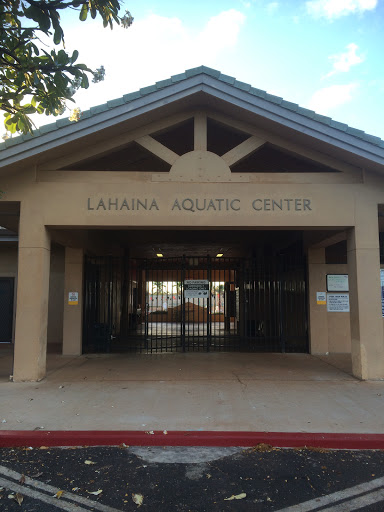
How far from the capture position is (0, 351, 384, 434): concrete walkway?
5098 mm

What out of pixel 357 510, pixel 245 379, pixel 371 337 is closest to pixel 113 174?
Result: pixel 245 379

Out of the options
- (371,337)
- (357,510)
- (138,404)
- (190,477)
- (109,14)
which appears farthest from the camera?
(371,337)

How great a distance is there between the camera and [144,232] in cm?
1248

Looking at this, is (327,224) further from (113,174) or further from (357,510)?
(357,510)

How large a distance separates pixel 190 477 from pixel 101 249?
952cm

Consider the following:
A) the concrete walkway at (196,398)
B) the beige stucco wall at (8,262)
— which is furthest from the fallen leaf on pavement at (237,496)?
the beige stucco wall at (8,262)

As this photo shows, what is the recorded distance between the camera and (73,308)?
34.7 ft

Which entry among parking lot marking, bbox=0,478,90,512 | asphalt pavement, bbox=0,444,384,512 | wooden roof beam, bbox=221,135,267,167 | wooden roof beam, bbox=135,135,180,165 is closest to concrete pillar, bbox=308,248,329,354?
wooden roof beam, bbox=221,135,267,167

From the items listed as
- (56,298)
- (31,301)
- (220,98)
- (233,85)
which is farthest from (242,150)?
(56,298)

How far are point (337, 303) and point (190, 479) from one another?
7.84 m

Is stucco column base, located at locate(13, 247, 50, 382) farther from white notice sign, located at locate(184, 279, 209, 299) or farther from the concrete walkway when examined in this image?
white notice sign, located at locate(184, 279, 209, 299)

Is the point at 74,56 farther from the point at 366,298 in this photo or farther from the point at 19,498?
the point at 366,298

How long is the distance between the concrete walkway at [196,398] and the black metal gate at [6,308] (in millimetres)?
3849

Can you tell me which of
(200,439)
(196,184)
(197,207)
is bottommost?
(200,439)
